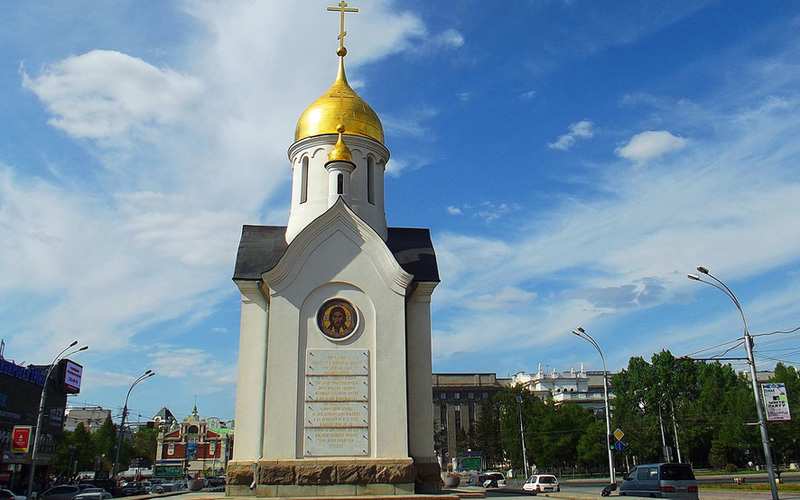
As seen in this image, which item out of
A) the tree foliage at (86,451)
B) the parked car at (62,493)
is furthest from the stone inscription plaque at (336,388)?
the tree foliage at (86,451)

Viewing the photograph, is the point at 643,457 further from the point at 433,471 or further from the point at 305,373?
the point at 305,373

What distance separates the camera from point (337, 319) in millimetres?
17781

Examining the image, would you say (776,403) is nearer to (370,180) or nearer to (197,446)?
(370,180)

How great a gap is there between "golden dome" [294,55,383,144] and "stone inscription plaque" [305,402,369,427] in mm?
9265

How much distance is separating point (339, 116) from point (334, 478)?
11.6m

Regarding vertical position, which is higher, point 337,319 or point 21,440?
point 337,319

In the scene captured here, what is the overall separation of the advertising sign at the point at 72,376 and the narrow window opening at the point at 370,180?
29728mm

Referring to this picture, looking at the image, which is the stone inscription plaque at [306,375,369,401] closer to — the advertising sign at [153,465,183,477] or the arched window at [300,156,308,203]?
the arched window at [300,156,308,203]

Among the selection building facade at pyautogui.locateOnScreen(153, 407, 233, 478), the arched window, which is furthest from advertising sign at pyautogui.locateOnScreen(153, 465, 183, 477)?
the arched window

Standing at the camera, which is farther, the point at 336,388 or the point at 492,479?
the point at 492,479

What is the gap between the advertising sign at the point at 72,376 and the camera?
1648 inches

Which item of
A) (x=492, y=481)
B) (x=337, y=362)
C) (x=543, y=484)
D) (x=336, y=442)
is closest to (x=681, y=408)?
(x=492, y=481)

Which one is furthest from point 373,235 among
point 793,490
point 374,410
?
point 793,490

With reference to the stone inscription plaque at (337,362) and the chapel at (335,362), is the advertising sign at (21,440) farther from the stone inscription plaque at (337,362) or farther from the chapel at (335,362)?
the stone inscription plaque at (337,362)
